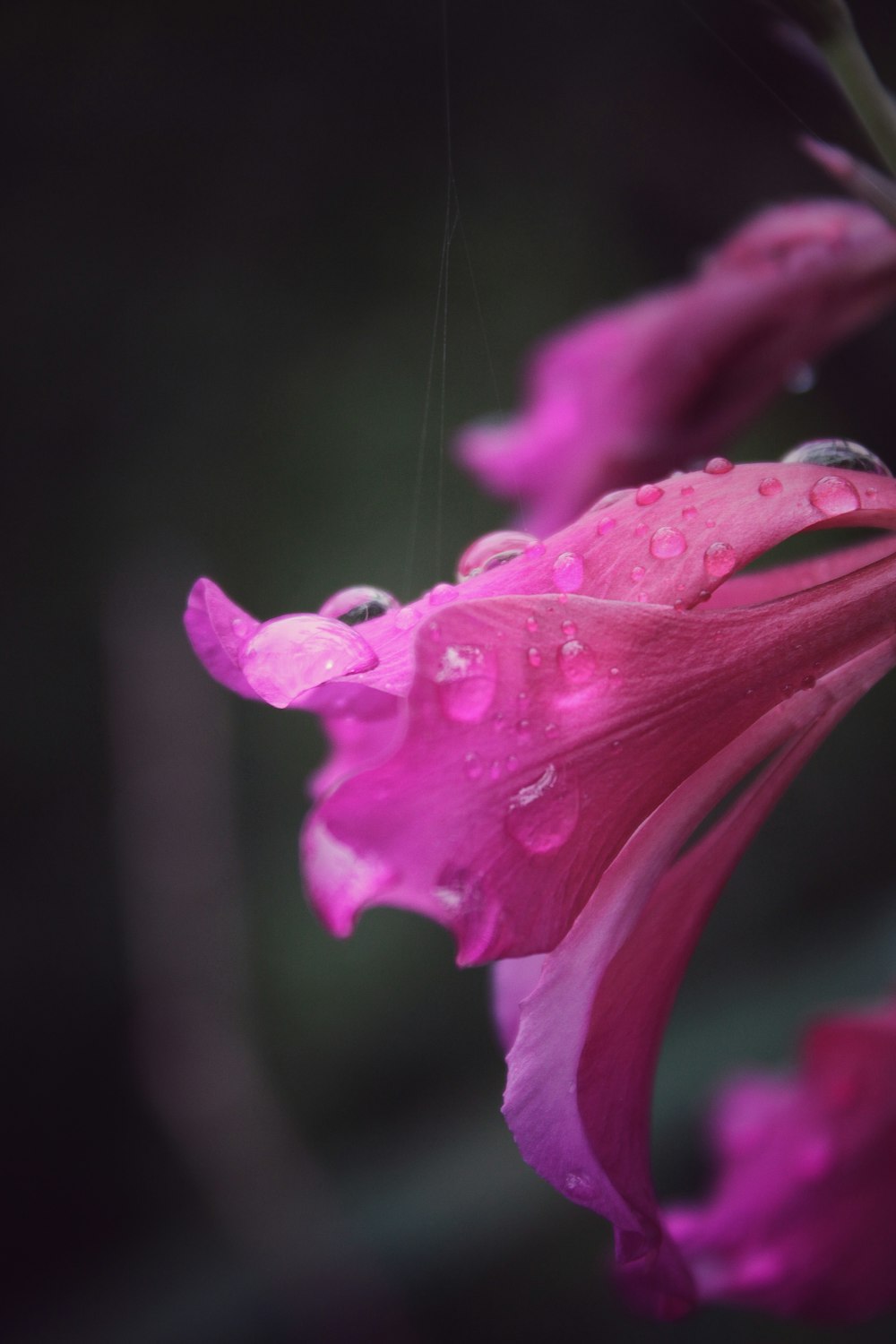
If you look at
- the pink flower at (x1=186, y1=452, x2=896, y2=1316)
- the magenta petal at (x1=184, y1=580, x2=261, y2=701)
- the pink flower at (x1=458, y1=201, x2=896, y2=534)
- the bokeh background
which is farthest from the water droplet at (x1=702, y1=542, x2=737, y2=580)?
the bokeh background

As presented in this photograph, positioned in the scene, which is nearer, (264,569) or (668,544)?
(668,544)

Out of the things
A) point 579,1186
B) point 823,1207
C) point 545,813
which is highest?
point 545,813

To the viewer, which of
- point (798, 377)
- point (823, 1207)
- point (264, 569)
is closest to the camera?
point (823, 1207)

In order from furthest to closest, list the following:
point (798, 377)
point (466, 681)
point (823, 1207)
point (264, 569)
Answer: point (264, 569)
point (798, 377)
point (823, 1207)
point (466, 681)

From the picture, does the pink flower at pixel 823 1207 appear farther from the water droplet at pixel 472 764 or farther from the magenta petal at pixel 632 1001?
the water droplet at pixel 472 764

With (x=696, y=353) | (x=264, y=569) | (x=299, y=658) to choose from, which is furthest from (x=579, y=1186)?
(x=264, y=569)

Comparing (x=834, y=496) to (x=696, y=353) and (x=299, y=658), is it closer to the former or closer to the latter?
(x=299, y=658)

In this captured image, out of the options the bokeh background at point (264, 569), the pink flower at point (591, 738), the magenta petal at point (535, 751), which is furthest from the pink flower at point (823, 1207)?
the bokeh background at point (264, 569)
